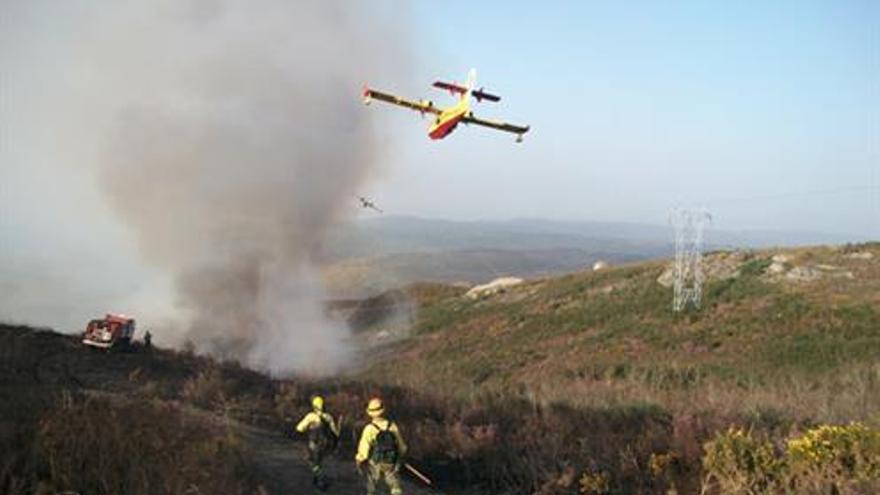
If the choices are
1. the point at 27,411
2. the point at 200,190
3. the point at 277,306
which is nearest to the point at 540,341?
the point at 277,306

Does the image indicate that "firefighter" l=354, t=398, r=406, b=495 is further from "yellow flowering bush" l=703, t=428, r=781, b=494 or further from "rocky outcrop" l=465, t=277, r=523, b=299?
"rocky outcrop" l=465, t=277, r=523, b=299

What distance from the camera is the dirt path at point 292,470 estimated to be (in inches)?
615

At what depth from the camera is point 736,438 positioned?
1455cm

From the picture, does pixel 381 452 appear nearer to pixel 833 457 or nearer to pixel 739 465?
pixel 739 465

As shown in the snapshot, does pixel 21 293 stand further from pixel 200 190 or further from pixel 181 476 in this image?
pixel 181 476

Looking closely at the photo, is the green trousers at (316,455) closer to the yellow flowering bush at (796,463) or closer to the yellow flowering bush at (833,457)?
the yellow flowering bush at (796,463)

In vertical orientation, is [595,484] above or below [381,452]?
below

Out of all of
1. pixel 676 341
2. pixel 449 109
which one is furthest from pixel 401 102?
pixel 676 341

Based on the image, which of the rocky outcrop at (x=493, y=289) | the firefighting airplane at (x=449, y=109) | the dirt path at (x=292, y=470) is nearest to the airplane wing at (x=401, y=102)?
the firefighting airplane at (x=449, y=109)

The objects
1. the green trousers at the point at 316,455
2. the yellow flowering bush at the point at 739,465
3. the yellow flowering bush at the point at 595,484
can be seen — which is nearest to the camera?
the yellow flowering bush at the point at 739,465

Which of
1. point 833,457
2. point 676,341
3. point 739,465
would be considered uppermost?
point 833,457

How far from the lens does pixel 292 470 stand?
16984mm

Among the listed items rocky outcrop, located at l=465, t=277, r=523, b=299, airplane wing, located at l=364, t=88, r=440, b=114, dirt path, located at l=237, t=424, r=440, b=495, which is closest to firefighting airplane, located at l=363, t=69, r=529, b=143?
airplane wing, located at l=364, t=88, r=440, b=114

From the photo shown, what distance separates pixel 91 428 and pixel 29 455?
48.0 inches
